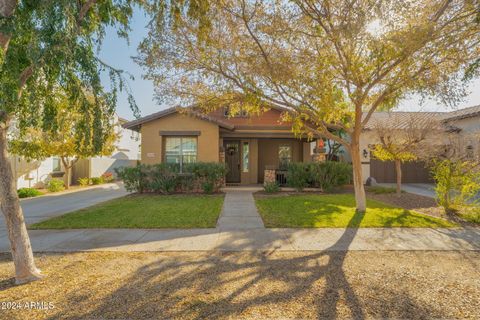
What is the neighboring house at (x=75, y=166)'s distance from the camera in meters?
14.6

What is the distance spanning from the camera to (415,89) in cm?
709

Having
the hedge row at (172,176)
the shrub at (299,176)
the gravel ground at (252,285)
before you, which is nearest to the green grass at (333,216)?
the gravel ground at (252,285)

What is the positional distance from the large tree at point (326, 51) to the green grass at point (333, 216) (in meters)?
0.85

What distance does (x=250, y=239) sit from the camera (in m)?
5.60

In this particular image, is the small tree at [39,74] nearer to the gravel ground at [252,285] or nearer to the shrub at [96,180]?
the gravel ground at [252,285]

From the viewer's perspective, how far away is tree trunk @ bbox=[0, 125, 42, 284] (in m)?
3.48

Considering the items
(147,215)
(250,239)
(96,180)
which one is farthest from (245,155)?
(96,180)

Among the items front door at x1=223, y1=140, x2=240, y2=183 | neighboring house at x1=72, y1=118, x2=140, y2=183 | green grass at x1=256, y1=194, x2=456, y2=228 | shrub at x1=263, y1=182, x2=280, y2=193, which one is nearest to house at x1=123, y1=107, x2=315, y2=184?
front door at x1=223, y1=140, x2=240, y2=183

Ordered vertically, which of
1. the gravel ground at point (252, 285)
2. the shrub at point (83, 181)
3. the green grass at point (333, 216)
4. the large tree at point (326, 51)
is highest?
the large tree at point (326, 51)

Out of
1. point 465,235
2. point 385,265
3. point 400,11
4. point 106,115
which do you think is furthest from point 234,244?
point 400,11

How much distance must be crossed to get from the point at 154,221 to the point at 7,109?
4.66 metres

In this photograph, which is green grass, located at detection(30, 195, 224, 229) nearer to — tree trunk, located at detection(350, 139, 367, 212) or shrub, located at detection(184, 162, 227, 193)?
shrub, located at detection(184, 162, 227, 193)

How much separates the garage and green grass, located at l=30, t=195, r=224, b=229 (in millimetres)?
12603

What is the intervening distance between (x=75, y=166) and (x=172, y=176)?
12.3 metres
